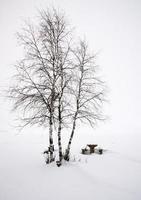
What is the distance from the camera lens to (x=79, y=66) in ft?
41.7

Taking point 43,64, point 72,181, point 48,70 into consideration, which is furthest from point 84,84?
point 72,181

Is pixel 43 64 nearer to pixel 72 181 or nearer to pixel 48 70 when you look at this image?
pixel 48 70

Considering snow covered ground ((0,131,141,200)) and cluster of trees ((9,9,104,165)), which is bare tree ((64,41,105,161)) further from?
snow covered ground ((0,131,141,200))

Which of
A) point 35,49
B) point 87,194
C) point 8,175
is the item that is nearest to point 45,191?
point 87,194

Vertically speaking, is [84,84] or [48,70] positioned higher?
[48,70]

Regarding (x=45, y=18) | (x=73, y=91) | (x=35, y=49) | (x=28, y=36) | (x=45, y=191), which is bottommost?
(x=45, y=191)

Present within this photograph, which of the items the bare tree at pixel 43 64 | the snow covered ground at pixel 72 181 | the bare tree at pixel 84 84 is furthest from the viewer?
the bare tree at pixel 84 84

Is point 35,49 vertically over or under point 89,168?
over

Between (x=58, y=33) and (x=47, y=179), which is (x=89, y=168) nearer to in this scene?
(x=47, y=179)

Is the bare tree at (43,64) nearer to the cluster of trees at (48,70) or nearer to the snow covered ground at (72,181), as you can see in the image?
the cluster of trees at (48,70)

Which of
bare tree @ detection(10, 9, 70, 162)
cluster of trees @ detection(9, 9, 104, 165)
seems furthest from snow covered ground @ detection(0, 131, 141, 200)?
bare tree @ detection(10, 9, 70, 162)

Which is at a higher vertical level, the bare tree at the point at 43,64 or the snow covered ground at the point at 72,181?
the bare tree at the point at 43,64

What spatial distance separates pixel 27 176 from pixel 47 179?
54.6 inches

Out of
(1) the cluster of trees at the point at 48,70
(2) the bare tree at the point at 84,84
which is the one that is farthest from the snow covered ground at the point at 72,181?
(2) the bare tree at the point at 84,84
